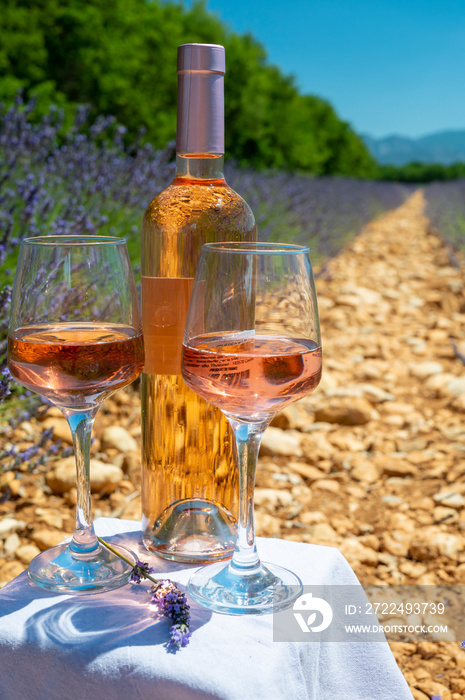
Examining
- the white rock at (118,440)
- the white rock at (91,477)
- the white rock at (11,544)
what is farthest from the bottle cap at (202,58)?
the white rock at (118,440)

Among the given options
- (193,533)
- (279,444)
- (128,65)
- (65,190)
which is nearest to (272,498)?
(279,444)

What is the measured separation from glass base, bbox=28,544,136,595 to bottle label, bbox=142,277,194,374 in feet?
1.22

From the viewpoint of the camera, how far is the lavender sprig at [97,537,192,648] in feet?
3.63

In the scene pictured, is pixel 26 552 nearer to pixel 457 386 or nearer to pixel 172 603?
pixel 172 603

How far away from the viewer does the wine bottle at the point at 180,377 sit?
1341 mm

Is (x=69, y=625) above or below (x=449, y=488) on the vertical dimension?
above

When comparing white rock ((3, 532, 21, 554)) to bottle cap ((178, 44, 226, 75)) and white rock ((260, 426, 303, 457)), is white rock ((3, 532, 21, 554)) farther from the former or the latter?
bottle cap ((178, 44, 226, 75))

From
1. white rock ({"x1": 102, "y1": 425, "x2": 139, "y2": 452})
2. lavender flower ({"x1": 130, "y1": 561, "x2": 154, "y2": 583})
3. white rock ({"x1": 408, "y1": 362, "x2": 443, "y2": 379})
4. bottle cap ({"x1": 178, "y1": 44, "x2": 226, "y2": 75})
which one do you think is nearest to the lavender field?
white rock ({"x1": 102, "y1": 425, "x2": 139, "y2": 452})

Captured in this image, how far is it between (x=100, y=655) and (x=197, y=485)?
0.38m

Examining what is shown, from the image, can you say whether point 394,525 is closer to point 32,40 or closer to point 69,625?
point 69,625

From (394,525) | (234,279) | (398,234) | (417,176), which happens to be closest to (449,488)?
(394,525)

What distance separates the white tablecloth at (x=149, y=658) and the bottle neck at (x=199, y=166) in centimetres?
80

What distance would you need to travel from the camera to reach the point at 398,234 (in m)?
14.6

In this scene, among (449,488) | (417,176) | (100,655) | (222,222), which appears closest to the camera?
(100,655)
